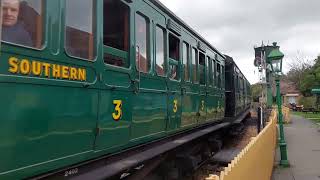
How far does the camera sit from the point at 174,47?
738 centimetres

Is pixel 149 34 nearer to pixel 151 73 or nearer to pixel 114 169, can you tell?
pixel 151 73

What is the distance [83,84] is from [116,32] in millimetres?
1283

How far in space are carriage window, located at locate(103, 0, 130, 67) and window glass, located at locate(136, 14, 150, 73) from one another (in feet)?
1.14

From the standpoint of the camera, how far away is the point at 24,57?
3.11 metres

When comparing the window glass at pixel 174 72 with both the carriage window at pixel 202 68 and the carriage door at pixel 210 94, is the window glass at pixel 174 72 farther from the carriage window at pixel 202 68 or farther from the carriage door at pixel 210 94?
the carriage door at pixel 210 94

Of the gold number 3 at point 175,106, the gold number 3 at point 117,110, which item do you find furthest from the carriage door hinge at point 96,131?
the gold number 3 at point 175,106

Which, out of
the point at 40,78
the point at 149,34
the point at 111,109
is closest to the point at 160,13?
the point at 149,34

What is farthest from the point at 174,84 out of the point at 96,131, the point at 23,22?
the point at 23,22

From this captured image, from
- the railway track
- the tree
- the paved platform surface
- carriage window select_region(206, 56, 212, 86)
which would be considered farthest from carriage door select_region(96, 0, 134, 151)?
the tree

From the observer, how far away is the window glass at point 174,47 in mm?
7129

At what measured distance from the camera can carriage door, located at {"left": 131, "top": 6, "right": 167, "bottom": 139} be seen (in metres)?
5.31

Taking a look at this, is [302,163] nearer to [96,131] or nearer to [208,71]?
[208,71]

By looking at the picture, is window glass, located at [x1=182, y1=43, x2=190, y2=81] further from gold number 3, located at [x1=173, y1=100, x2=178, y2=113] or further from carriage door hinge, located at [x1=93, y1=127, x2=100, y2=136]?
carriage door hinge, located at [x1=93, y1=127, x2=100, y2=136]

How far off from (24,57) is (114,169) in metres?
1.72
